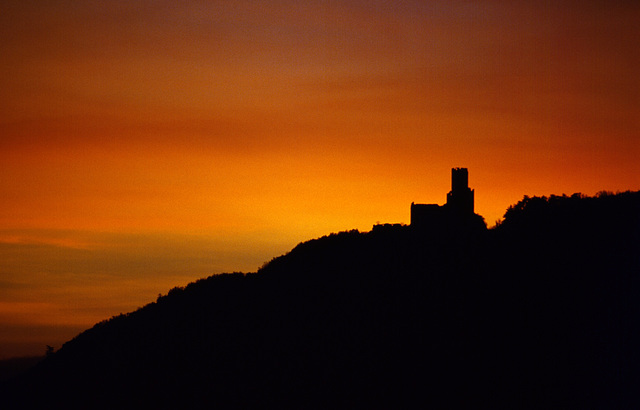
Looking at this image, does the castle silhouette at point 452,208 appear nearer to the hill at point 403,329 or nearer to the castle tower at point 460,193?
the castle tower at point 460,193

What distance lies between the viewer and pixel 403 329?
54.3m

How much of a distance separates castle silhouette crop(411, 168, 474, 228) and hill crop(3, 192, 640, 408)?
2.06 meters

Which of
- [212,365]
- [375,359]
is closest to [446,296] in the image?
[375,359]

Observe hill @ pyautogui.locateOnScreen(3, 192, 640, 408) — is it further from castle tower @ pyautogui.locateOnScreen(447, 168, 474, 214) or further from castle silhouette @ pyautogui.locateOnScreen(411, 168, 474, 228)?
castle tower @ pyautogui.locateOnScreen(447, 168, 474, 214)

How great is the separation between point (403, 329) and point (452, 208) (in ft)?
59.2

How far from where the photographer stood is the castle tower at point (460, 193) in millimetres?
69312

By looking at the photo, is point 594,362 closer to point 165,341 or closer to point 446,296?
point 446,296

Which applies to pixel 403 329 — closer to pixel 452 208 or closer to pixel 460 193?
pixel 452 208

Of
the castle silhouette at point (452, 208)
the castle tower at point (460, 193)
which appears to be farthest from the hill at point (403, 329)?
the castle tower at point (460, 193)

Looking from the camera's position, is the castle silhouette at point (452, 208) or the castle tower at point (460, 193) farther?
the castle tower at point (460, 193)

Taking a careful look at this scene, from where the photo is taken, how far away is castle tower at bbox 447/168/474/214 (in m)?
69.3

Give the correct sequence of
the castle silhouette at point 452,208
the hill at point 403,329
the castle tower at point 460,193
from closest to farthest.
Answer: the hill at point 403,329
the castle silhouette at point 452,208
the castle tower at point 460,193

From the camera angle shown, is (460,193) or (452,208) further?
(460,193)

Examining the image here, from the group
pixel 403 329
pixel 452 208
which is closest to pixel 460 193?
pixel 452 208
